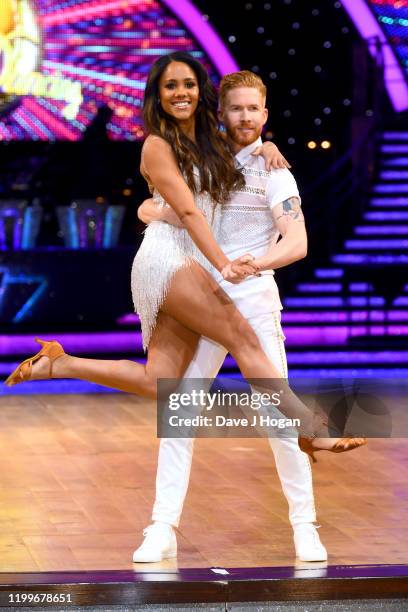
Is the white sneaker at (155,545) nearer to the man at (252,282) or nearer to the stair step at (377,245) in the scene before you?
the man at (252,282)

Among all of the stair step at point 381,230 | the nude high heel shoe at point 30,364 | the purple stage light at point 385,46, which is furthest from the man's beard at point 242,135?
the purple stage light at point 385,46

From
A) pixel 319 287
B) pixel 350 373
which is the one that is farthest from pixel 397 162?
pixel 350 373

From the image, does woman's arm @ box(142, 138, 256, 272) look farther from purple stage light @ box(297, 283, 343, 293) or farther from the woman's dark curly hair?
purple stage light @ box(297, 283, 343, 293)

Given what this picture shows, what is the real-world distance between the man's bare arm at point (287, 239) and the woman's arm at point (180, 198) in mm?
68

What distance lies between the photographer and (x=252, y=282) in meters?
3.38

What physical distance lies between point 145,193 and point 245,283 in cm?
708

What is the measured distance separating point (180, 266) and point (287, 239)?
1.03 feet

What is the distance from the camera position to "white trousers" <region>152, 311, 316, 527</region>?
3.38m

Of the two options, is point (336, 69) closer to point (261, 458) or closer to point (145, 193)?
point (145, 193)

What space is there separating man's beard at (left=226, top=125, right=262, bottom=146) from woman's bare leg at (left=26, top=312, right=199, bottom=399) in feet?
1.83

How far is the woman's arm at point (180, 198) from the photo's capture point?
3211 millimetres

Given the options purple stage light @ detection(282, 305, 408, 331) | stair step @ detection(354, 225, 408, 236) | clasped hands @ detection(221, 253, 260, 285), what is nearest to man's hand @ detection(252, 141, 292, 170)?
clasped hands @ detection(221, 253, 260, 285)

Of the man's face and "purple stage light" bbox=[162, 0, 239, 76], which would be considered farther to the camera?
"purple stage light" bbox=[162, 0, 239, 76]

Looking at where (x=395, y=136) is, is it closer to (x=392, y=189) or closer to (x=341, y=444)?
(x=392, y=189)
